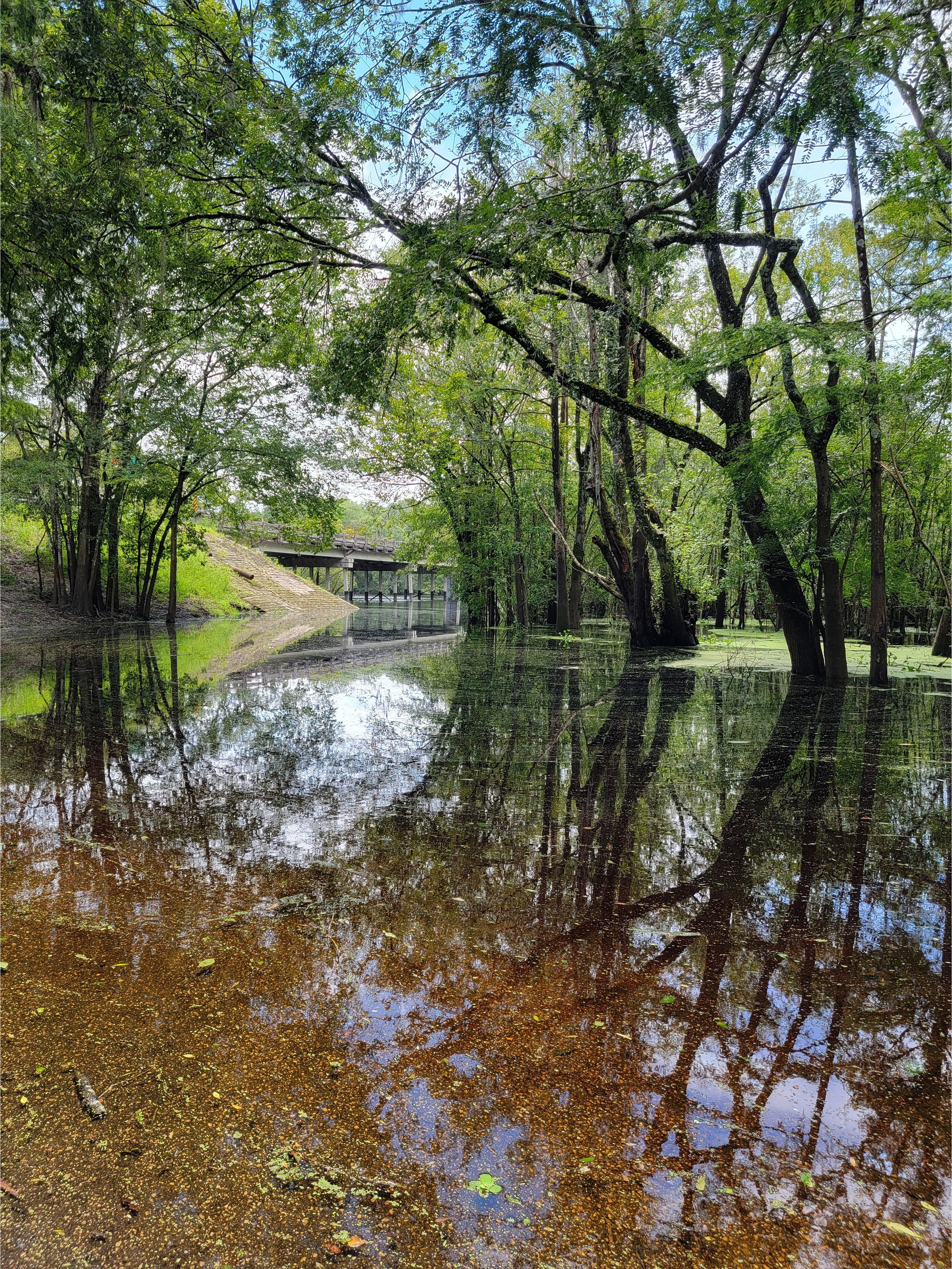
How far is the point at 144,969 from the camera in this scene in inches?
96.7

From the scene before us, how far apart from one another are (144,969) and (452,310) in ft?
19.0

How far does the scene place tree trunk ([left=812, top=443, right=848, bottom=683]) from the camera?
992cm

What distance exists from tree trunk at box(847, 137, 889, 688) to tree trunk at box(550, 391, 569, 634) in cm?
833

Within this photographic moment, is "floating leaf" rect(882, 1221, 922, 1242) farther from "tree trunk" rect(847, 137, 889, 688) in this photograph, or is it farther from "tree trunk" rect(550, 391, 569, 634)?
"tree trunk" rect(550, 391, 569, 634)

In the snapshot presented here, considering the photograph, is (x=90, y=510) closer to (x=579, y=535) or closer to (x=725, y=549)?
(x=579, y=535)

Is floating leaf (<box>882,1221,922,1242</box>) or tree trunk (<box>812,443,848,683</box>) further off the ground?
tree trunk (<box>812,443,848,683</box>)

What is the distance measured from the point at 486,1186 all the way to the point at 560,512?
18338mm

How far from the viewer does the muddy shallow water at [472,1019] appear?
1.52 m

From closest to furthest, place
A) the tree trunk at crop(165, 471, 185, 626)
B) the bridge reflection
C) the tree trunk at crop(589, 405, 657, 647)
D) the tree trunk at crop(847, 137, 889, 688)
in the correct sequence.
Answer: the tree trunk at crop(847, 137, 889, 688) < the tree trunk at crop(589, 405, 657, 647) < the bridge reflection < the tree trunk at crop(165, 471, 185, 626)

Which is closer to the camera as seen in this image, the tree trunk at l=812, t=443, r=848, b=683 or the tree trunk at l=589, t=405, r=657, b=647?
the tree trunk at l=812, t=443, r=848, b=683

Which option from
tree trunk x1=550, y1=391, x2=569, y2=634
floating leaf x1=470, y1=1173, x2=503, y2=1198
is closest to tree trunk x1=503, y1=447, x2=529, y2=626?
tree trunk x1=550, y1=391, x2=569, y2=634

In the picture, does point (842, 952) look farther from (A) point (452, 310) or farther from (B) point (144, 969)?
(A) point (452, 310)

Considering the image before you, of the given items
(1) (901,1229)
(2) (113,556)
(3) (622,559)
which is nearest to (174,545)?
(2) (113,556)

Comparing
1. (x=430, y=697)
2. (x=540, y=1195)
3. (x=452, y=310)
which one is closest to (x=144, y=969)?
(x=540, y=1195)
